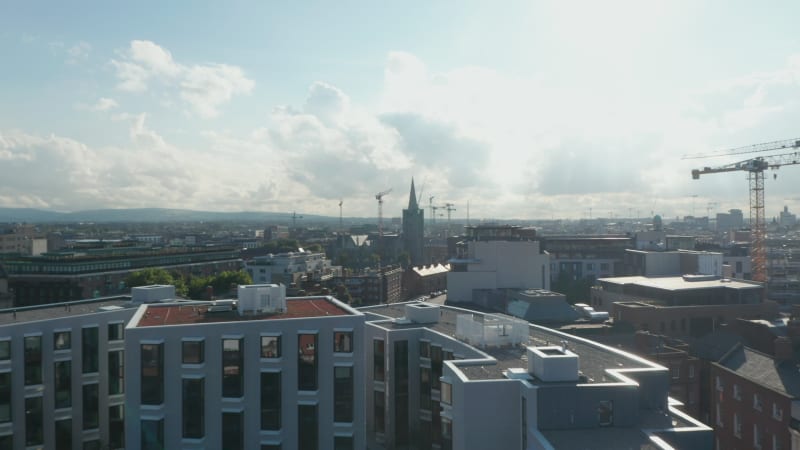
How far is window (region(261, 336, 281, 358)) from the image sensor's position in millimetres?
26531

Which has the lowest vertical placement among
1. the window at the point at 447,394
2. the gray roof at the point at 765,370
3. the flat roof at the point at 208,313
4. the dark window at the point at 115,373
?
the gray roof at the point at 765,370

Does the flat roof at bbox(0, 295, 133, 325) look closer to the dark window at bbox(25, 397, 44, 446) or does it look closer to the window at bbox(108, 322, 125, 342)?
the window at bbox(108, 322, 125, 342)

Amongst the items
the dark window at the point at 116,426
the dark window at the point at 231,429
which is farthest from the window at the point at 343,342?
the dark window at the point at 116,426

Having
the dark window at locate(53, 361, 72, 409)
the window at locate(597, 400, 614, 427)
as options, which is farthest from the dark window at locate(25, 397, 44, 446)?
the window at locate(597, 400, 614, 427)

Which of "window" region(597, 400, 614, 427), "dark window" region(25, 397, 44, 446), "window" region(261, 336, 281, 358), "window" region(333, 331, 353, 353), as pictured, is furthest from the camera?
"dark window" region(25, 397, 44, 446)

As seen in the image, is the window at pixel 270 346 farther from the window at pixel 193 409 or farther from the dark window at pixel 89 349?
the dark window at pixel 89 349

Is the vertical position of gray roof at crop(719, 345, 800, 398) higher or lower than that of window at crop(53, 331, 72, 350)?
lower

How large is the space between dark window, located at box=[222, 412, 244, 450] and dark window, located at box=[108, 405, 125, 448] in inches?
377

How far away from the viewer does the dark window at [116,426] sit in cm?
3216

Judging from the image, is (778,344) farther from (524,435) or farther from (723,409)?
(524,435)

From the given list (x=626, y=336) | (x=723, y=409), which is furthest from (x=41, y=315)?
(x=626, y=336)

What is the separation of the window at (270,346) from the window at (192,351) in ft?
7.99

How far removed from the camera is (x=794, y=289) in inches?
→ 3836

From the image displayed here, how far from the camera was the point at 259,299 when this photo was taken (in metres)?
29.9
